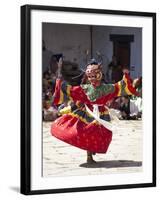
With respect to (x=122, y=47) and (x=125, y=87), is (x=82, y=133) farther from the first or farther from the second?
(x=122, y=47)

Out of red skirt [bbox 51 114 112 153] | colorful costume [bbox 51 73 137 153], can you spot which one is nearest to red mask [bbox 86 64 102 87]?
colorful costume [bbox 51 73 137 153]

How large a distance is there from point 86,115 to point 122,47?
0.34 meters

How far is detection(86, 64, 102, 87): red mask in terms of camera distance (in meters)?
3.31

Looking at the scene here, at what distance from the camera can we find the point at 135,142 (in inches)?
135

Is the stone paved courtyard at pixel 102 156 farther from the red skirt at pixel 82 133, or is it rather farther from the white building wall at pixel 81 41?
the white building wall at pixel 81 41

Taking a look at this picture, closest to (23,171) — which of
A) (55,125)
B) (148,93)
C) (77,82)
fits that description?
(55,125)

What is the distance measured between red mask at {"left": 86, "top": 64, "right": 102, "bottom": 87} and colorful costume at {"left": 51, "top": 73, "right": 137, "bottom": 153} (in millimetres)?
18

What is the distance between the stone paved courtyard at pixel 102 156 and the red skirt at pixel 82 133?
0.9 inches

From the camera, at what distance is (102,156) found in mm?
3355

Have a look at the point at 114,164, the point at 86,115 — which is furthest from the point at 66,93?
the point at 114,164

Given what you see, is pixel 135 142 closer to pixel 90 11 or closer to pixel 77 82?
pixel 77 82

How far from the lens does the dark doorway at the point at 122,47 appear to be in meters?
3.37

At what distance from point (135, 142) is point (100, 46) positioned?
470 mm

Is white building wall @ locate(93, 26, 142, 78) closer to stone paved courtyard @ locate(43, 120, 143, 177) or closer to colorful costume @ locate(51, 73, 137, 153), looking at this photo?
colorful costume @ locate(51, 73, 137, 153)
